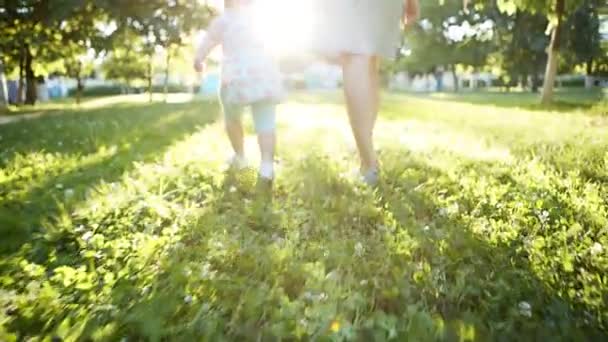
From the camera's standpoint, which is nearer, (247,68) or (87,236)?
(87,236)

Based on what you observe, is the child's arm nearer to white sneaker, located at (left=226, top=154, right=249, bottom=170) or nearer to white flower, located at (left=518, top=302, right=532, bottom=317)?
white sneaker, located at (left=226, top=154, right=249, bottom=170)

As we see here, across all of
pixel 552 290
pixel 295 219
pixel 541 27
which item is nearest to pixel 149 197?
pixel 295 219

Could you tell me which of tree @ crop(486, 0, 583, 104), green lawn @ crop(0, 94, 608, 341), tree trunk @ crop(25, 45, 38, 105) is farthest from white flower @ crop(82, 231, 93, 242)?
tree trunk @ crop(25, 45, 38, 105)

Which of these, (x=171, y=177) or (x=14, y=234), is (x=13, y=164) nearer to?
(x=171, y=177)

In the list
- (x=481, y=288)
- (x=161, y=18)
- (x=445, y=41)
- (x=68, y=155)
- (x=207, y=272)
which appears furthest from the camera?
(x=445, y=41)

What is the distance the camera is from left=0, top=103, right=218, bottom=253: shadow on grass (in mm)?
3145

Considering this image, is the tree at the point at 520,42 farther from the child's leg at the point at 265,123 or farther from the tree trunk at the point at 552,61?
the child's leg at the point at 265,123

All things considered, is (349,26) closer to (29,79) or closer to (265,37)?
(265,37)

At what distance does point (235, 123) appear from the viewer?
432 centimetres

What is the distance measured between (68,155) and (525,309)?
4.56m

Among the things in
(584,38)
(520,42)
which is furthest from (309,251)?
(584,38)

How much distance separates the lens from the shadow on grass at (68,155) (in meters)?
3.14

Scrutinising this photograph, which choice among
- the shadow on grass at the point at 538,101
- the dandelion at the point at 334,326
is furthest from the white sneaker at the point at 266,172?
the shadow on grass at the point at 538,101

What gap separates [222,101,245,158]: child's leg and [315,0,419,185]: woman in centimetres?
77
